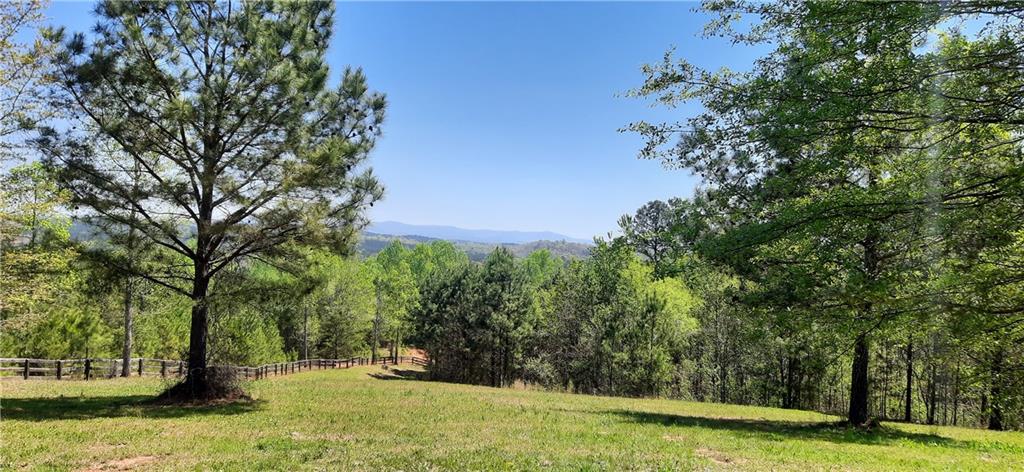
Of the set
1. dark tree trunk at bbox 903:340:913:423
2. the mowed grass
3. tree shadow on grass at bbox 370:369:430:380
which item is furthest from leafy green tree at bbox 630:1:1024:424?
tree shadow on grass at bbox 370:369:430:380

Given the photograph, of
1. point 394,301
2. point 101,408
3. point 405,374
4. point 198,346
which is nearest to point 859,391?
point 198,346

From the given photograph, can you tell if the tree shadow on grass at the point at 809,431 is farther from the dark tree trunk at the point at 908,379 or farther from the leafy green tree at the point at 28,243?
the leafy green tree at the point at 28,243

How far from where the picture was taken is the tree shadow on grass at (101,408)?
11.1 metres

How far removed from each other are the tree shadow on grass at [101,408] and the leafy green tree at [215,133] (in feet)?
3.60

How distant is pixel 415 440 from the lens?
33.3 ft

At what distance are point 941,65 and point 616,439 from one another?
851 centimetres

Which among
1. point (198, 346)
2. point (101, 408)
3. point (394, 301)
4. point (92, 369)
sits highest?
point (198, 346)

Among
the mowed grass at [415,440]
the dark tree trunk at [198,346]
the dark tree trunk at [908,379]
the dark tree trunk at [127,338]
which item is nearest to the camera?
the mowed grass at [415,440]

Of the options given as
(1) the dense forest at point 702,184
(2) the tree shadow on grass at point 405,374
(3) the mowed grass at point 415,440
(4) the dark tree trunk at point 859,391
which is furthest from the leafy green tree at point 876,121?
(2) the tree shadow on grass at point 405,374

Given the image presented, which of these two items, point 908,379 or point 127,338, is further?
point 908,379

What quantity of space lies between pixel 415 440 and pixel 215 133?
9.04 m

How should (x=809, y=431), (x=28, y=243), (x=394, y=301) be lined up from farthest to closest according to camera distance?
1. (x=394, y=301)
2. (x=809, y=431)
3. (x=28, y=243)

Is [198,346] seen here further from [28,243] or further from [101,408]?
[28,243]

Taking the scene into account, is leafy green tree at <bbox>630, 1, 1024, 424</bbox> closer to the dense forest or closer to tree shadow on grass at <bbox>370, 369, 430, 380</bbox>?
the dense forest
